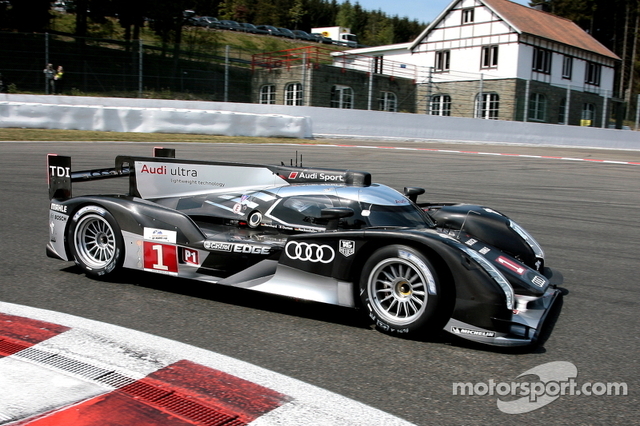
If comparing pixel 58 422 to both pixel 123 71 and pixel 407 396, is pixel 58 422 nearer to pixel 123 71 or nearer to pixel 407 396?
pixel 407 396

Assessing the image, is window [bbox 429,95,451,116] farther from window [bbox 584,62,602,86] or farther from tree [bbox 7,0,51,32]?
tree [bbox 7,0,51,32]

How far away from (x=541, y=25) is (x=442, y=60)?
662cm

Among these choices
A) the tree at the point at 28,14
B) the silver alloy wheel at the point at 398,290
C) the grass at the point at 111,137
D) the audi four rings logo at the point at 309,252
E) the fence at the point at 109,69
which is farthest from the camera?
the tree at the point at 28,14

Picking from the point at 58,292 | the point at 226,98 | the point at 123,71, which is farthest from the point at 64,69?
the point at 58,292

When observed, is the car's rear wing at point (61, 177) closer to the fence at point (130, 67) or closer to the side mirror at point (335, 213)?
the side mirror at point (335, 213)

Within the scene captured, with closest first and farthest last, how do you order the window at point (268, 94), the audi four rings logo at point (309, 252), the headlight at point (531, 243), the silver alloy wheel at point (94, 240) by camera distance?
the audi four rings logo at point (309, 252) → the silver alloy wheel at point (94, 240) → the headlight at point (531, 243) → the window at point (268, 94)

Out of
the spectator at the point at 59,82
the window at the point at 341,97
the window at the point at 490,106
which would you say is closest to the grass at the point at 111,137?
the spectator at the point at 59,82

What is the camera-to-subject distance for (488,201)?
936cm

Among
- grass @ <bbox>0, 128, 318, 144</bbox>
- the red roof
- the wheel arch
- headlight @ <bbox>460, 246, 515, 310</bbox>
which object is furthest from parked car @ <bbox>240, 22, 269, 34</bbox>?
headlight @ <bbox>460, 246, 515, 310</bbox>

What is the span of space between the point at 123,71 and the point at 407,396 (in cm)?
1962

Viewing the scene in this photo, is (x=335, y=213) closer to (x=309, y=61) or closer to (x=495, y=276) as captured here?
(x=495, y=276)

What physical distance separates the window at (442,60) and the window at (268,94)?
16740 mm

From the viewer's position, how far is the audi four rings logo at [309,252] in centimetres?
404
